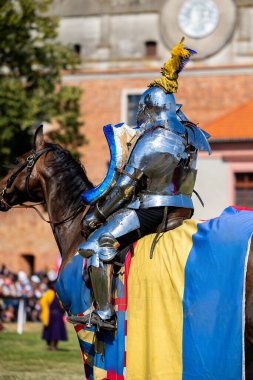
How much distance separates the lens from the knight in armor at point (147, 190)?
22.2 feet

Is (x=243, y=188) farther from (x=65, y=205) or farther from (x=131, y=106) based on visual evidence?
(x=65, y=205)

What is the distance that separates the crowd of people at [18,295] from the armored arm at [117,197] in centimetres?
1879

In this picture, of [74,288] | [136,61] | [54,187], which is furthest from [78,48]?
[74,288]

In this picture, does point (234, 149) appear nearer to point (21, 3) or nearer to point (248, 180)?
point (248, 180)

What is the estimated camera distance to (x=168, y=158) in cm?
677

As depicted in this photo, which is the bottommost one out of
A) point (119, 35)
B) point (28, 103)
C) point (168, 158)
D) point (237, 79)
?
point (168, 158)

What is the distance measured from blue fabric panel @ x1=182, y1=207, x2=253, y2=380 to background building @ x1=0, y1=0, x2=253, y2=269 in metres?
31.5

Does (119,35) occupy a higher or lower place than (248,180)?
higher

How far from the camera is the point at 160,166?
6785 mm

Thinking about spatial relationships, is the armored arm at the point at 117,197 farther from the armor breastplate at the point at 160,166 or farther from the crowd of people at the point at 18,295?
the crowd of people at the point at 18,295

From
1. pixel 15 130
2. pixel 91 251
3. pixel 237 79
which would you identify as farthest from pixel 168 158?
pixel 237 79

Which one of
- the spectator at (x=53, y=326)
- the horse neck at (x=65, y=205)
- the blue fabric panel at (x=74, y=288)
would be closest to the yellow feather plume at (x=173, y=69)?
the horse neck at (x=65, y=205)

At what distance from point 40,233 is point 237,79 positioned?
40.7ft

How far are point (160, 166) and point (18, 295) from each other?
21.3 metres
